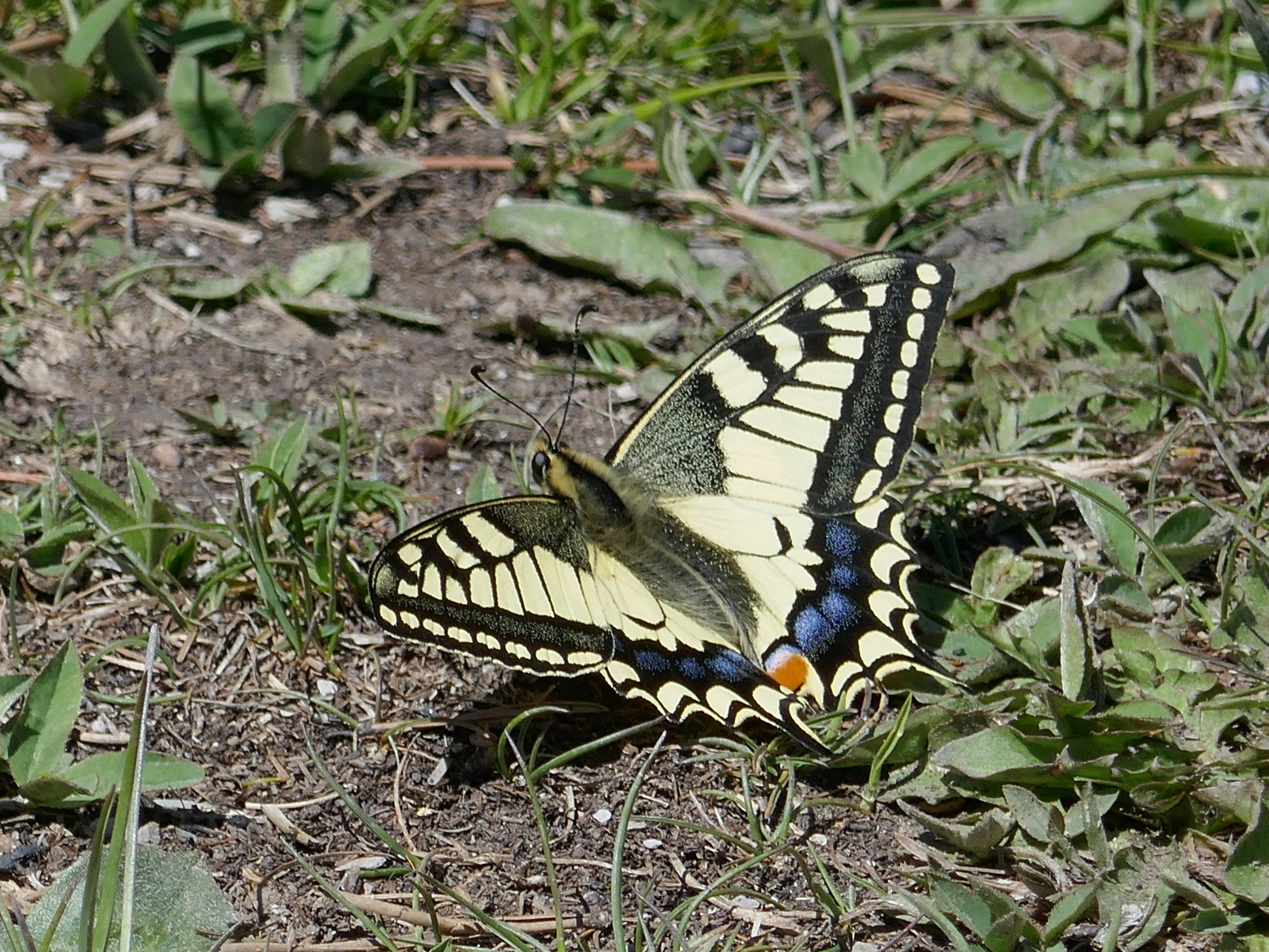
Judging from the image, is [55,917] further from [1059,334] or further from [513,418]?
[1059,334]

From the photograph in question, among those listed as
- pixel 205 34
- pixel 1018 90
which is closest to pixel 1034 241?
pixel 1018 90

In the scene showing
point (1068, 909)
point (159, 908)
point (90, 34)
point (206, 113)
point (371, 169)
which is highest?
point (90, 34)

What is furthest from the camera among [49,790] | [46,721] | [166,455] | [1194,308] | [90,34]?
[90,34]

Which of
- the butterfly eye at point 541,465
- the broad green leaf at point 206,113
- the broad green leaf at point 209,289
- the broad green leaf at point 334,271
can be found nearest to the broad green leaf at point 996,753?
the butterfly eye at point 541,465

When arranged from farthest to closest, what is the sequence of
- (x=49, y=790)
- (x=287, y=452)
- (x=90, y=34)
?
(x=90, y=34)
(x=287, y=452)
(x=49, y=790)

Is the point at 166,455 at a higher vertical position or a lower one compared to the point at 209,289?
lower

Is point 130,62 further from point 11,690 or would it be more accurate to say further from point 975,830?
point 975,830
